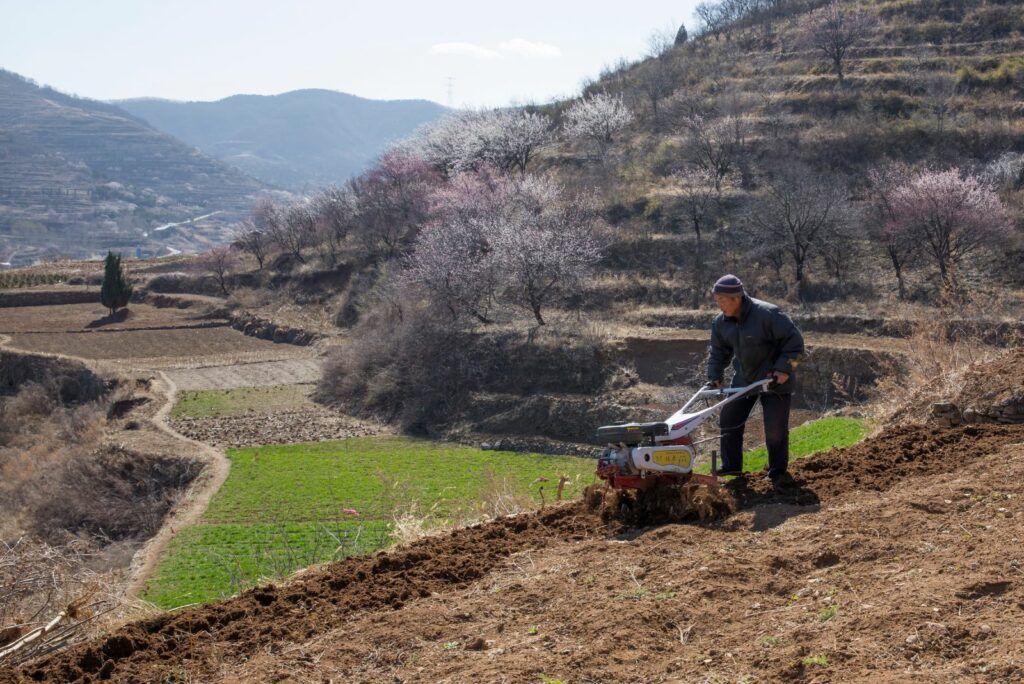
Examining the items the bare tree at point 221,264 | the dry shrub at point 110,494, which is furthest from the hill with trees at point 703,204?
the dry shrub at point 110,494

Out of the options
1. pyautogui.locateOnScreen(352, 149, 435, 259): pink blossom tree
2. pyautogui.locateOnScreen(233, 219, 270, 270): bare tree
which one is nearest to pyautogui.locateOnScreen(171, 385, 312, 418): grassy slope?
pyautogui.locateOnScreen(352, 149, 435, 259): pink blossom tree

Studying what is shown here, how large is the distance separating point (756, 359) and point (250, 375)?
3164 cm

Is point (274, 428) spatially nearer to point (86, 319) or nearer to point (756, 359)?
point (756, 359)

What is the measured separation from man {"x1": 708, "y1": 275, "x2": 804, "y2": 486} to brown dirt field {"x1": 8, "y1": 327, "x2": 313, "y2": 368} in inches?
1352

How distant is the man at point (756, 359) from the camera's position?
6766 millimetres

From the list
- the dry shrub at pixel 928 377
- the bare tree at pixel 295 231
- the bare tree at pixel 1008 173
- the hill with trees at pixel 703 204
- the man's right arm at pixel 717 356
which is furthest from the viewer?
the bare tree at pixel 295 231

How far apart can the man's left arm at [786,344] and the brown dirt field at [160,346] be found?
114 feet

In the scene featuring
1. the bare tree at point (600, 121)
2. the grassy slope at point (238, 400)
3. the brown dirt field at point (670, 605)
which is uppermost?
the bare tree at point (600, 121)

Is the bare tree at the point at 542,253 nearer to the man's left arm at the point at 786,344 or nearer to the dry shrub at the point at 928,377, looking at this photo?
the dry shrub at the point at 928,377

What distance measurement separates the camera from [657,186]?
43.3 meters

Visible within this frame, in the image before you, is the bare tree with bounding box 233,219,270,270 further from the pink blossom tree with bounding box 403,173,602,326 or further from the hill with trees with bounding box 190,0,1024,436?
the pink blossom tree with bounding box 403,173,602,326

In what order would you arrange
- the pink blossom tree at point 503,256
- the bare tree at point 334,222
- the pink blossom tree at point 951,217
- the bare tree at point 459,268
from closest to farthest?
the pink blossom tree at point 951,217 < the pink blossom tree at point 503,256 < the bare tree at point 459,268 < the bare tree at point 334,222

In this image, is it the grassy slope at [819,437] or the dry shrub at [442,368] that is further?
the dry shrub at [442,368]

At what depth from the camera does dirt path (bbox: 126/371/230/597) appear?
16.3 metres
